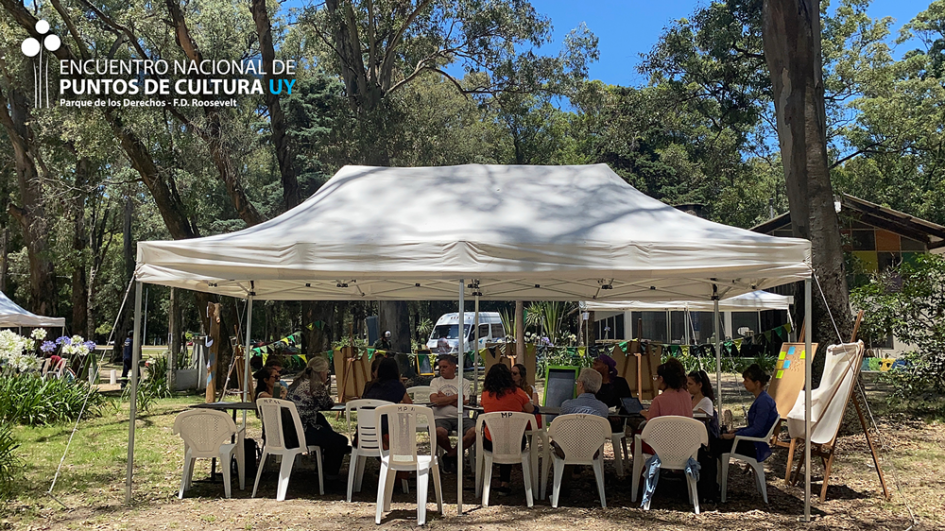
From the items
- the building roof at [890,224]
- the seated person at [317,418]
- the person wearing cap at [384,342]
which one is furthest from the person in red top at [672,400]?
the building roof at [890,224]

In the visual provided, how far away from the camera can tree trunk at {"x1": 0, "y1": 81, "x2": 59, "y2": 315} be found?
63.9 ft

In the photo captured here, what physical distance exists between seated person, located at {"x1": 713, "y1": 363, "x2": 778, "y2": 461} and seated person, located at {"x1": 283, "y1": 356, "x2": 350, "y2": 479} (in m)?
3.33

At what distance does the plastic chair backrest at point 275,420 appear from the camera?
6230 millimetres

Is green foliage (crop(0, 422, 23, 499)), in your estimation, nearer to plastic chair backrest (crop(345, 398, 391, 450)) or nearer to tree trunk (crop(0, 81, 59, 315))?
plastic chair backrest (crop(345, 398, 391, 450))

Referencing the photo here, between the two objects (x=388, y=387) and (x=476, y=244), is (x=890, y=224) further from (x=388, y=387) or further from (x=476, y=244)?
(x=476, y=244)

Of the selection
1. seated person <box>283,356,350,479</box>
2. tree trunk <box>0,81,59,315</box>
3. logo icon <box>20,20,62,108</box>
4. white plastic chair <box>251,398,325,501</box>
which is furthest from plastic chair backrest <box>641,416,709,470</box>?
tree trunk <box>0,81,59,315</box>

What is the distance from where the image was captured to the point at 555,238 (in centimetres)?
585

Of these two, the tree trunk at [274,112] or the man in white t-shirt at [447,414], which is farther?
the tree trunk at [274,112]

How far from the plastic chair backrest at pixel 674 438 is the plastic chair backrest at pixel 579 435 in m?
0.34

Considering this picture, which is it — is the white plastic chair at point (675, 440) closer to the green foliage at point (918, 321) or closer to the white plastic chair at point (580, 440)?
the white plastic chair at point (580, 440)

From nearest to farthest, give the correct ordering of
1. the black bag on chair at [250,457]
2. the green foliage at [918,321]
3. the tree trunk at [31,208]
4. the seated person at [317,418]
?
the seated person at [317,418] < the black bag on chair at [250,457] < the green foliage at [918,321] < the tree trunk at [31,208]

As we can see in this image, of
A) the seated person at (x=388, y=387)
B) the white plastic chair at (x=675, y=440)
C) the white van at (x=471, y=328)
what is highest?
the white van at (x=471, y=328)

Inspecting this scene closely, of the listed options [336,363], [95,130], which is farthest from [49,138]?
[336,363]

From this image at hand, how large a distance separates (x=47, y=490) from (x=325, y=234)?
3.54 metres
